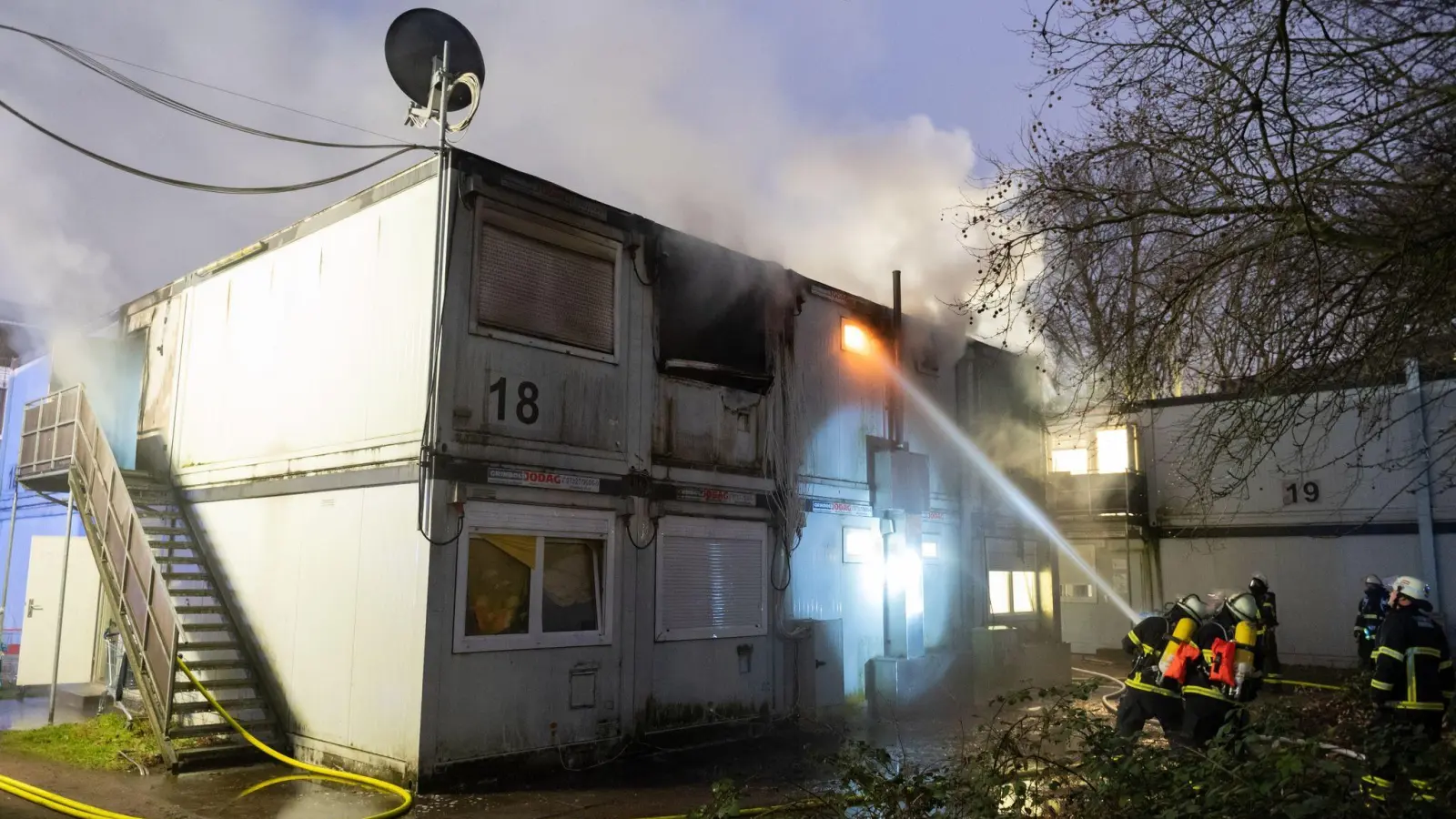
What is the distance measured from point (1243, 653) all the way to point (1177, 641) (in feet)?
2.12

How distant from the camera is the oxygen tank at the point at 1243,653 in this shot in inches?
352

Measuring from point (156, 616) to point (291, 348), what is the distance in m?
3.52

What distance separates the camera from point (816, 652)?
1358 cm

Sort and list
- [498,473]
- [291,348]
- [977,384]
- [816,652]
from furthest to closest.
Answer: [977,384], [816,652], [291,348], [498,473]

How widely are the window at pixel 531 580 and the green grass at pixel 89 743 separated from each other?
12.5 ft

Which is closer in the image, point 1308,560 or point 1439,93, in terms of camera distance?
point 1439,93

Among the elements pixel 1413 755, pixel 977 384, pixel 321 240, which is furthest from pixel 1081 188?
pixel 977 384

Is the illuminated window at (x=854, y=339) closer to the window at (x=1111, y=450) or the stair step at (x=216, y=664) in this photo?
the stair step at (x=216, y=664)

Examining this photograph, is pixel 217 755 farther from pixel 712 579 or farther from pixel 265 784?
pixel 712 579

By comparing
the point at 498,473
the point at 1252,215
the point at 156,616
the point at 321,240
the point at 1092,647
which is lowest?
the point at 1092,647

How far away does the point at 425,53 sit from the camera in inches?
459

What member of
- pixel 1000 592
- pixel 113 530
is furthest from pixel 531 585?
pixel 1000 592

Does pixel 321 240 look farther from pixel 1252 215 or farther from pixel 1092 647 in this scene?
pixel 1092 647

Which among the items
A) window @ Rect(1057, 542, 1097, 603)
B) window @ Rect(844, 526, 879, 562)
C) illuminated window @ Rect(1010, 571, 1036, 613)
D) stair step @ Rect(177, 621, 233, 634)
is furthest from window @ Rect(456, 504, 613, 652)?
window @ Rect(1057, 542, 1097, 603)
